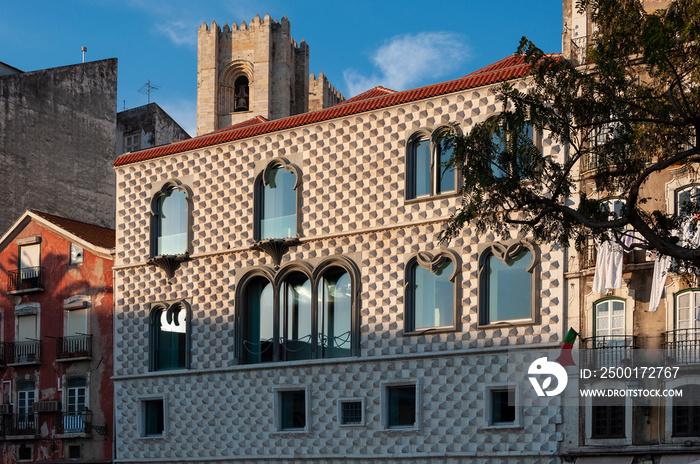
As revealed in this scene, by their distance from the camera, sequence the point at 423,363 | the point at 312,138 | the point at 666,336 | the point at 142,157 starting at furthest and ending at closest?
1. the point at 142,157
2. the point at 312,138
3. the point at 423,363
4. the point at 666,336

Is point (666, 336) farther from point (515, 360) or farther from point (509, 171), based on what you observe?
point (509, 171)

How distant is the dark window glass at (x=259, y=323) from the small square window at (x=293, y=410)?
4.02 feet

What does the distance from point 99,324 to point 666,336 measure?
61.6 ft

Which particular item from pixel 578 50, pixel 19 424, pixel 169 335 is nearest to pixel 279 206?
pixel 169 335

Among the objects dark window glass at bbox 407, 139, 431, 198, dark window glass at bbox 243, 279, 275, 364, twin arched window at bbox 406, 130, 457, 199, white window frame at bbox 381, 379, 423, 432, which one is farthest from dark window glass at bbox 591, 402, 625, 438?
dark window glass at bbox 243, 279, 275, 364

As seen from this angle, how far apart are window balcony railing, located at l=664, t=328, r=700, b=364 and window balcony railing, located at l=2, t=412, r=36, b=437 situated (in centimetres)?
2153

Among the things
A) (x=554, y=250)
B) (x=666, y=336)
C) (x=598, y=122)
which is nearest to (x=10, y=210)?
(x=554, y=250)

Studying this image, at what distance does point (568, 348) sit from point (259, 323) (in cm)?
988

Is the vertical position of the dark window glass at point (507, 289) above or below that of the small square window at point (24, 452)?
above

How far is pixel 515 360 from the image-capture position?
3006 centimetres

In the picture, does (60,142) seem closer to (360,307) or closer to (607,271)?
(360,307)

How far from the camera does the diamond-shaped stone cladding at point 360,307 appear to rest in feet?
101

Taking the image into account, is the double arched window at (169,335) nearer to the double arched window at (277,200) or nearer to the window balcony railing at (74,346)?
the window balcony railing at (74,346)

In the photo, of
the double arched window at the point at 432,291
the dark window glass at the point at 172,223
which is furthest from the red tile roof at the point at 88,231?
the double arched window at the point at 432,291
